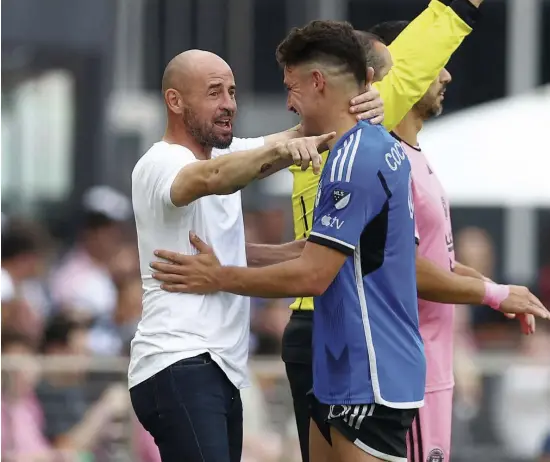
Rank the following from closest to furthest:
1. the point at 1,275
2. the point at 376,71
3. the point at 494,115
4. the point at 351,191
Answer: the point at 351,191
the point at 376,71
the point at 1,275
the point at 494,115

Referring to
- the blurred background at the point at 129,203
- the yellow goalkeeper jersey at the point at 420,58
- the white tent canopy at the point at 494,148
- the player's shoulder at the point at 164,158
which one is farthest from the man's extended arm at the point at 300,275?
the white tent canopy at the point at 494,148

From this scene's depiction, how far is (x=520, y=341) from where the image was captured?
39.3 feet

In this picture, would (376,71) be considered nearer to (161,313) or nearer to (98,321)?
(161,313)

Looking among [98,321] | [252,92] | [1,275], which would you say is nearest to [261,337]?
[98,321]

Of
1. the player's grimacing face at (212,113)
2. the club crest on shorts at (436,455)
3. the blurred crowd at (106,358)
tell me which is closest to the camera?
the player's grimacing face at (212,113)

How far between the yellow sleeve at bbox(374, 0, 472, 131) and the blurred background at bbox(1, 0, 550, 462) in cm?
397

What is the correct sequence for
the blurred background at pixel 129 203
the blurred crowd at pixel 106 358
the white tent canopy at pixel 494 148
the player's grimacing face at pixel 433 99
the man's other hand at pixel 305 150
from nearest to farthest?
the man's other hand at pixel 305 150, the player's grimacing face at pixel 433 99, the blurred crowd at pixel 106 358, the blurred background at pixel 129 203, the white tent canopy at pixel 494 148

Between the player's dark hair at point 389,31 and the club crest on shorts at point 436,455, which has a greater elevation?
the player's dark hair at point 389,31

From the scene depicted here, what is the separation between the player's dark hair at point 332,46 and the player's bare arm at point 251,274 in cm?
68

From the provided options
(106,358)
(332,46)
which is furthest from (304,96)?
(106,358)

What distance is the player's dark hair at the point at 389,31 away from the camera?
647 centimetres

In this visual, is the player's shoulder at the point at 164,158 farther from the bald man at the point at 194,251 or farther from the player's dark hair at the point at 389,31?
the player's dark hair at the point at 389,31

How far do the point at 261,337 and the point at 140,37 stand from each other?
7868mm

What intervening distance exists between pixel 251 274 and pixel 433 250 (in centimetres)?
104
